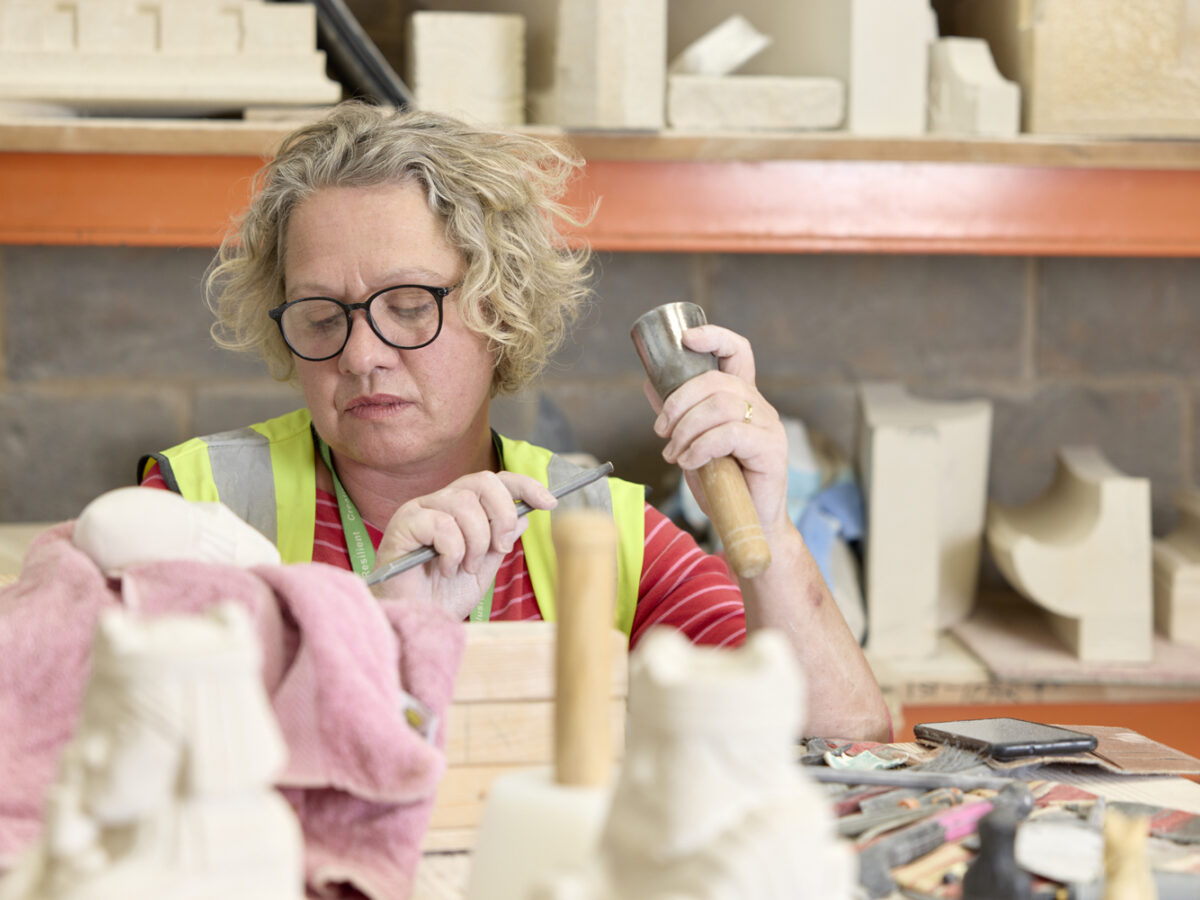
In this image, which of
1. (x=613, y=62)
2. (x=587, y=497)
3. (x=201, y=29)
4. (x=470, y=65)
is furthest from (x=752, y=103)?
(x=201, y=29)

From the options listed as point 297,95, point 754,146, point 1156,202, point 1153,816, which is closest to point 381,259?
point 297,95

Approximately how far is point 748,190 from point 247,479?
0.72 m

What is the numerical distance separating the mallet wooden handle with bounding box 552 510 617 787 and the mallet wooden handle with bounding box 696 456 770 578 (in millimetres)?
396

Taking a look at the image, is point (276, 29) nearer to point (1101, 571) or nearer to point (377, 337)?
point (377, 337)

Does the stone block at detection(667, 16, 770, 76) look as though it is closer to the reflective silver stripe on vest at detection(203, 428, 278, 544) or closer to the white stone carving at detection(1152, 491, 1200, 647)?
the reflective silver stripe on vest at detection(203, 428, 278, 544)

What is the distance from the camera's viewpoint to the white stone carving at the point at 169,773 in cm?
41

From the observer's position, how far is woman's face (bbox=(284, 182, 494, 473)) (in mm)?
1211

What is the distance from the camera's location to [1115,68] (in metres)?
1.56

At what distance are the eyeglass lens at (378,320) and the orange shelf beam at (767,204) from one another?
0.35 metres

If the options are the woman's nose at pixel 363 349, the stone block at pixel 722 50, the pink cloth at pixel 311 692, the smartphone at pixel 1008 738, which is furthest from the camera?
the stone block at pixel 722 50

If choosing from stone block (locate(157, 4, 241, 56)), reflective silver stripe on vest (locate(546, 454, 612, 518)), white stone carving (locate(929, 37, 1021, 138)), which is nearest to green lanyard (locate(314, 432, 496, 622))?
reflective silver stripe on vest (locate(546, 454, 612, 518))

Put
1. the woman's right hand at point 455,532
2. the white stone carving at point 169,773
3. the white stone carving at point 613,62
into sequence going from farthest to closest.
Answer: the white stone carving at point 613,62 < the woman's right hand at point 455,532 < the white stone carving at point 169,773

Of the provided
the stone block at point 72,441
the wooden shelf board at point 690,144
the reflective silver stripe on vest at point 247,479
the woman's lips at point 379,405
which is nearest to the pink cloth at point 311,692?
the woman's lips at point 379,405

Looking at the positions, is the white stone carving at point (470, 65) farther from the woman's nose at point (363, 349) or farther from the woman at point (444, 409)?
the woman's nose at point (363, 349)
